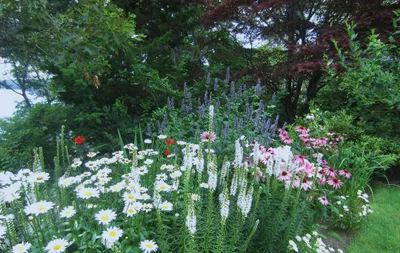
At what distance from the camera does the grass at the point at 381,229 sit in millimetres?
2318

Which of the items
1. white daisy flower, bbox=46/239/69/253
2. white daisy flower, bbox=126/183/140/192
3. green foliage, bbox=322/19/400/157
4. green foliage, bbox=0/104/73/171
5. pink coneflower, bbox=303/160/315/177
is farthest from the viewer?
green foliage, bbox=0/104/73/171

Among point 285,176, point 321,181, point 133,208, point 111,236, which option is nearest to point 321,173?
point 321,181

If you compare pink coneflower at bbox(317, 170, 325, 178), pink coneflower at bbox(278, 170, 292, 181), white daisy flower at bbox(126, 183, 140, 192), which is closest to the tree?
pink coneflower at bbox(317, 170, 325, 178)

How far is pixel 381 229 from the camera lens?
2584 millimetres

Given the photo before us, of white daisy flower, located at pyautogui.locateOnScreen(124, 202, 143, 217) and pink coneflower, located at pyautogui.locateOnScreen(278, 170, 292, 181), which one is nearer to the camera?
white daisy flower, located at pyautogui.locateOnScreen(124, 202, 143, 217)

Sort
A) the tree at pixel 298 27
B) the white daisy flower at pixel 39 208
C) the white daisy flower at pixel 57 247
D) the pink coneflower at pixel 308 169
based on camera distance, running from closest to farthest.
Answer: the white daisy flower at pixel 57 247 < the white daisy flower at pixel 39 208 < the pink coneflower at pixel 308 169 < the tree at pixel 298 27

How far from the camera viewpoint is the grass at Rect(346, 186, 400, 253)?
2.32 metres

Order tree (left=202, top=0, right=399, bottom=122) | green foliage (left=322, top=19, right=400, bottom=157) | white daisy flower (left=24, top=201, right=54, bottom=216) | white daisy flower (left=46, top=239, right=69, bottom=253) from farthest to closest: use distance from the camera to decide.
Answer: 1. tree (left=202, top=0, right=399, bottom=122)
2. green foliage (left=322, top=19, right=400, bottom=157)
3. white daisy flower (left=24, top=201, right=54, bottom=216)
4. white daisy flower (left=46, top=239, right=69, bottom=253)

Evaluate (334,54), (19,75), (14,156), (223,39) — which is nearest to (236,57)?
(223,39)

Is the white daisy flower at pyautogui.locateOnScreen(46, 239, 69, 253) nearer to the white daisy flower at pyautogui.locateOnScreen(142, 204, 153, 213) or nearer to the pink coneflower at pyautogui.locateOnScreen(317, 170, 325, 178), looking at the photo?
the white daisy flower at pyautogui.locateOnScreen(142, 204, 153, 213)

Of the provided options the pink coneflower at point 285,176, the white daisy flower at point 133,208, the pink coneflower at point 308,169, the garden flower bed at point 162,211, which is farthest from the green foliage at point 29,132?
the pink coneflower at point 308,169

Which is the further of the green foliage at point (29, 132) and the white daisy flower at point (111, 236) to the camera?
the green foliage at point (29, 132)

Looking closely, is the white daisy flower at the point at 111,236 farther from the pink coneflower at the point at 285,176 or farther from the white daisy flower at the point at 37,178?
the pink coneflower at the point at 285,176

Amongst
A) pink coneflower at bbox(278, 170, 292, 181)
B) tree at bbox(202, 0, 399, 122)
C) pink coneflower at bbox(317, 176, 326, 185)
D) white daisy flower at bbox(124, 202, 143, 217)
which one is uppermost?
tree at bbox(202, 0, 399, 122)
